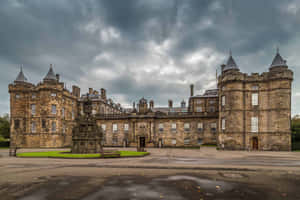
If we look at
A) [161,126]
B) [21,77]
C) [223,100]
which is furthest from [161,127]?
[21,77]

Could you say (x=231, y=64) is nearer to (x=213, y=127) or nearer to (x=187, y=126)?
(x=213, y=127)

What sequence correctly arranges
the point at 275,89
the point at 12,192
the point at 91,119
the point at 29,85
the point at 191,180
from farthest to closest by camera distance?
the point at 29,85 < the point at 275,89 < the point at 91,119 < the point at 191,180 < the point at 12,192

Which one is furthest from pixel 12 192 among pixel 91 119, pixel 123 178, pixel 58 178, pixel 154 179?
pixel 91 119

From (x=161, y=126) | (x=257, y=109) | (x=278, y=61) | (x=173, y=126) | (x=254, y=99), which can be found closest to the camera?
(x=278, y=61)

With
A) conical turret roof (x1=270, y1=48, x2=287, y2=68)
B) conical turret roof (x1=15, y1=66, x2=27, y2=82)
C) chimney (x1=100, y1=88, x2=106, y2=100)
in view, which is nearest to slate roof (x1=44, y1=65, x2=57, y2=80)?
conical turret roof (x1=15, y1=66, x2=27, y2=82)

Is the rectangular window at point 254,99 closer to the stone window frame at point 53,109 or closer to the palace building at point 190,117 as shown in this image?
the palace building at point 190,117

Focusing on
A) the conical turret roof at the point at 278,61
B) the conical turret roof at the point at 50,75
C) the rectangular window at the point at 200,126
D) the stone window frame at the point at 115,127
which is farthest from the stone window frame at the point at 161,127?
the conical turret roof at the point at 50,75

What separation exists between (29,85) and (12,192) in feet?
151

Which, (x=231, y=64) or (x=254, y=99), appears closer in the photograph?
(x=254, y=99)

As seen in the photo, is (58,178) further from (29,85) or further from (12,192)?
(29,85)

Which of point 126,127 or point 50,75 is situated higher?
point 50,75

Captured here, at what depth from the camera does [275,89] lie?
3475cm

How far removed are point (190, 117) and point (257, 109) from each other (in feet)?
47.5

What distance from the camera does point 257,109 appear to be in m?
36.1
